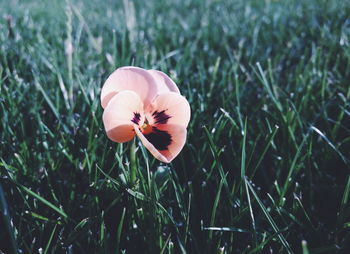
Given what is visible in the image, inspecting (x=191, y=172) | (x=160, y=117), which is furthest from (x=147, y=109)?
(x=191, y=172)

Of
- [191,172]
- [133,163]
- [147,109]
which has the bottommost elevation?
[191,172]

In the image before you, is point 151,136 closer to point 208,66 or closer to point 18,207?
point 18,207

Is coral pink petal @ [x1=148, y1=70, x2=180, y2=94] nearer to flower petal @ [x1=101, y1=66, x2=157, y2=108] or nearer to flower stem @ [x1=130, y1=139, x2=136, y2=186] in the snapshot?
flower petal @ [x1=101, y1=66, x2=157, y2=108]

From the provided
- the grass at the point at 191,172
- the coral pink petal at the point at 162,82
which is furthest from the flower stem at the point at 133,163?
the coral pink petal at the point at 162,82

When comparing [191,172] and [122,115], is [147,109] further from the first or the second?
[191,172]

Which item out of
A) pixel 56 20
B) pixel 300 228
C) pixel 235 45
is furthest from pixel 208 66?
pixel 56 20

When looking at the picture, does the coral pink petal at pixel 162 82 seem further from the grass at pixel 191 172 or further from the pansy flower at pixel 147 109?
the grass at pixel 191 172
